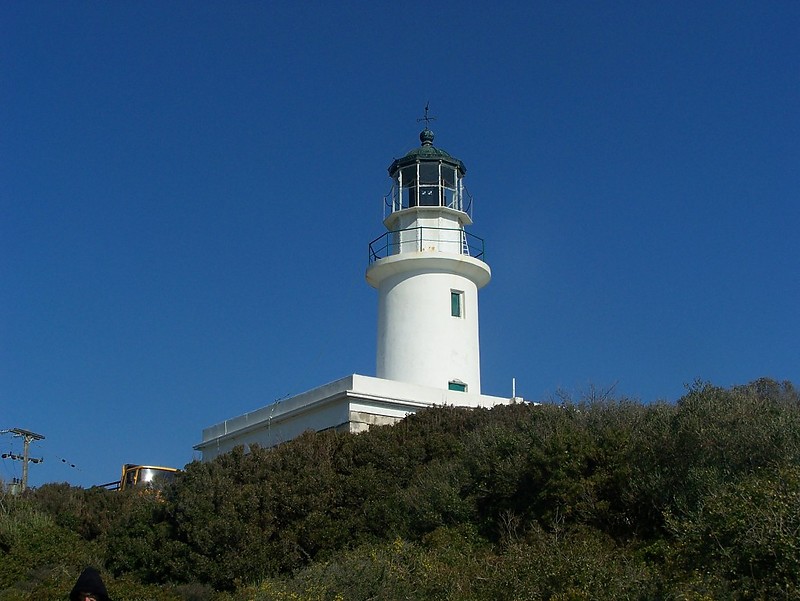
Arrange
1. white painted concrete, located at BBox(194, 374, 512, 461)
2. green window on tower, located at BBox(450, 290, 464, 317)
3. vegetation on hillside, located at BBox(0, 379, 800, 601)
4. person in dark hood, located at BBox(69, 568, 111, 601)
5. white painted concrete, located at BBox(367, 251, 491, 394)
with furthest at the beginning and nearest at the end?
1. green window on tower, located at BBox(450, 290, 464, 317)
2. white painted concrete, located at BBox(367, 251, 491, 394)
3. white painted concrete, located at BBox(194, 374, 512, 461)
4. vegetation on hillside, located at BBox(0, 379, 800, 601)
5. person in dark hood, located at BBox(69, 568, 111, 601)

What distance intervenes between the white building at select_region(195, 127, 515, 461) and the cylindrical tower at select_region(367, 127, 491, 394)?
2cm

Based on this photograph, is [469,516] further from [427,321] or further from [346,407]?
[427,321]

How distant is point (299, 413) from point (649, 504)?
11.1m

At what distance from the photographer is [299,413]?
21.6 m

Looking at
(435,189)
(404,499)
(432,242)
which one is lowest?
(404,499)

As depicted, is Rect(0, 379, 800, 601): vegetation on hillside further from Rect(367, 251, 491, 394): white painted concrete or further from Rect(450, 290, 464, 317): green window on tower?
Rect(450, 290, 464, 317): green window on tower

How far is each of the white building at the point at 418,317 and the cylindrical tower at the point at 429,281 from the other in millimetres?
24

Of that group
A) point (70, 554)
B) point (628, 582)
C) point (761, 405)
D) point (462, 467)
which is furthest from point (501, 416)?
point (628, 582)

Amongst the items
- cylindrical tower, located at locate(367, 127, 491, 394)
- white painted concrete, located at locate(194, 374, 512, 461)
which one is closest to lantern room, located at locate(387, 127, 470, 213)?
cylindrical tower, located at locate(367, 127, 491, 394)

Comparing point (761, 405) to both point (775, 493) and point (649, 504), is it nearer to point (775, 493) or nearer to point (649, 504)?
point (649, 504)

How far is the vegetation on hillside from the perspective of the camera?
9352 millimetres

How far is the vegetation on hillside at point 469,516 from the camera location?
9.35 metres

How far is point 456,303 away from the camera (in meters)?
23.8

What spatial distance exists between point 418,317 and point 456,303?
112cm
